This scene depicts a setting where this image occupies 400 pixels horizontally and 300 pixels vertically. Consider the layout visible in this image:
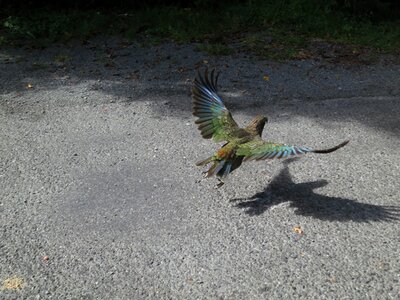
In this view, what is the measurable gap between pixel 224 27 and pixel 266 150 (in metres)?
5.72

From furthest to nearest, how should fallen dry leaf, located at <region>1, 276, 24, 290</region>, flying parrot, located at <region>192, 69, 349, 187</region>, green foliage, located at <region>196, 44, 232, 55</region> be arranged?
1. green foliage, located at <region>196, 44, 232, 55</region>
2. flying parrot, located at <region>192, 69, 349, 187</region>
3. fallen dry leaf, located at <region>1, 276, 24, 290</region>

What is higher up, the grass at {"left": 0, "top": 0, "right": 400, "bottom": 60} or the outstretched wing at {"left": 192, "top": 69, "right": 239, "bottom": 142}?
the outstretched wing at {"left": 192, "top": 69, "right": 239, "bottom": 142}

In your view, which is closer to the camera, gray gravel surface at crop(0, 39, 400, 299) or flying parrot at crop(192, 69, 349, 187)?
gray gravel surface at crop(0, 39, 400, 299)

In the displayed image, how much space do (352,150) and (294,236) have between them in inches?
65.3

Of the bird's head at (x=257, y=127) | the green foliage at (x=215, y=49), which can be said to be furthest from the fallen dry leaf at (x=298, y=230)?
the green foliage at (x=215, y=49)

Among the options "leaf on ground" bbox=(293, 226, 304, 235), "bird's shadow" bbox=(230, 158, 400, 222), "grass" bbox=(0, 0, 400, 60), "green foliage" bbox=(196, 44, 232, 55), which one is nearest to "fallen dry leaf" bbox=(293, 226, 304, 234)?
"leaf on ground" bbox=(293, 226, 304, 235)

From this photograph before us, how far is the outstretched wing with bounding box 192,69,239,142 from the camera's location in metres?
3.99

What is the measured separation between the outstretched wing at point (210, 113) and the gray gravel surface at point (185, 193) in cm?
48

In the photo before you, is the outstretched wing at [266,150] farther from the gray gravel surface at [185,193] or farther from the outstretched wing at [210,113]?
the gray gravel surface at [185,193]

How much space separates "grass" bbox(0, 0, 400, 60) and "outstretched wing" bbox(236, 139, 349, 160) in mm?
4034

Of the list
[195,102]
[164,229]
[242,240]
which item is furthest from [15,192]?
[242,240]

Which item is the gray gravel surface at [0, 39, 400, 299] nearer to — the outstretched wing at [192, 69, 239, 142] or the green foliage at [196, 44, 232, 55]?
the outstretched wing at [192, 69, 239, 142]

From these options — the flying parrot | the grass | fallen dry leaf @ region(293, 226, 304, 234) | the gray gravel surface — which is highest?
the flying parrot

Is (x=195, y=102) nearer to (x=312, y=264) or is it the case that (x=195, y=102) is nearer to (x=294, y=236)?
(x=294, y=236)
